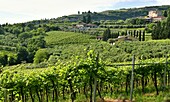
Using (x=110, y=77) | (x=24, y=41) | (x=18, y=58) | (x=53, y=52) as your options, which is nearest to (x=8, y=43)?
(x=24, y=41)

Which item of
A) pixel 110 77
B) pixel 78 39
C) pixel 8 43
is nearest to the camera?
pixel 110 77

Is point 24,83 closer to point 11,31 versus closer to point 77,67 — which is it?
point 77,67

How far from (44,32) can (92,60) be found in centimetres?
11845

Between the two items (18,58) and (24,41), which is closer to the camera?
(18,58)

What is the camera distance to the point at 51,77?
1600cm

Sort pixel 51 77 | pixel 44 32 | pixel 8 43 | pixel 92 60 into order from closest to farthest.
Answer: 1. pixel 92 60
2. pixel 51 77
3. pixel 8 43
4. pixel 44 32

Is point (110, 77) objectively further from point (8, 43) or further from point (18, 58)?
point (8, 43)

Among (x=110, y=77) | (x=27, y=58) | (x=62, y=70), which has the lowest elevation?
(x=27, y=58)

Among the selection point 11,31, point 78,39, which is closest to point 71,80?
point 78,39

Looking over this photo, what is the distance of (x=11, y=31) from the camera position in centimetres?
15088

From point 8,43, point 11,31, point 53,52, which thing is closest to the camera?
point 53,52

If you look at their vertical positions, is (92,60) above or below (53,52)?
above

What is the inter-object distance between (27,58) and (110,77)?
80.4m

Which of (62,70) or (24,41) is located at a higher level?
(62,70)
